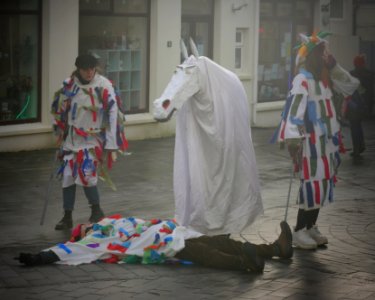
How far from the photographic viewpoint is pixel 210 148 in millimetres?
8469

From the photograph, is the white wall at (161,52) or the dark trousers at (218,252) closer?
the dark trousers at (218,252)

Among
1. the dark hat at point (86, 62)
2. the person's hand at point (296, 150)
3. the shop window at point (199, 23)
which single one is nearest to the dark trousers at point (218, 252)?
the person's hand at point (296, 150)

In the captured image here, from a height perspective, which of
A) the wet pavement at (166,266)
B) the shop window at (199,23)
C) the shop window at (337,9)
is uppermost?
the shop window at (337,9)

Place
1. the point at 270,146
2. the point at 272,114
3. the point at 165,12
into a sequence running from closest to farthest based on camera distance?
the point at 270,146, the point at 165,12, the point at 272,114

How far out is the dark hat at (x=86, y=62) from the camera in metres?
9.74

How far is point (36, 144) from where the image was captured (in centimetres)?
1655

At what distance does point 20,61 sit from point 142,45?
3216mm

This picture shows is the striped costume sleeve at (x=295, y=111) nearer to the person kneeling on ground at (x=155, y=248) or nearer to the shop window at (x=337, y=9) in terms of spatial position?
the person kneeling on ground at (x=155, y=248)

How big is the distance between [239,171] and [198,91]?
790 millimetres

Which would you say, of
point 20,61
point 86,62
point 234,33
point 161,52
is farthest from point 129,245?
point 234,33

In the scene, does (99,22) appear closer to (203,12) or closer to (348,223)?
(203,12)

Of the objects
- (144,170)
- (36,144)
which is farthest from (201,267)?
(36,144)

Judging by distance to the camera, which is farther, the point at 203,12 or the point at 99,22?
the point at 203,12

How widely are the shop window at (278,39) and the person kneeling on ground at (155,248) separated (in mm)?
14651
